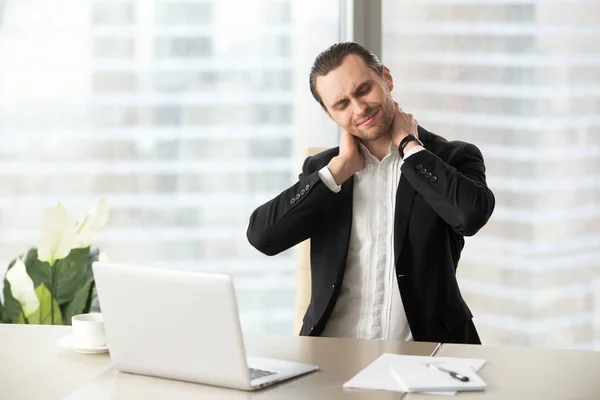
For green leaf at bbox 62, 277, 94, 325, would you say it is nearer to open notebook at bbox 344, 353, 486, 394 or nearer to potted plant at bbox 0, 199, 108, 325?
potted plant at bbox 0, 199, 108, 325

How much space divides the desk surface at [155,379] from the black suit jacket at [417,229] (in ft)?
1.43

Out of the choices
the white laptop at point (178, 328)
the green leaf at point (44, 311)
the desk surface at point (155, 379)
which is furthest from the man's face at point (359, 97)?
the green leaf at point (44, 311)

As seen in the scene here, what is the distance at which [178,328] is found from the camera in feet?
5.45

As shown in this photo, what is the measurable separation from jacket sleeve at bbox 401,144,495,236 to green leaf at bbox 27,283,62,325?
4.10 ft

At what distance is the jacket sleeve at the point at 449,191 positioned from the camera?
7.82 ft

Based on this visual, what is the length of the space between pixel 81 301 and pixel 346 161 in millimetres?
1101

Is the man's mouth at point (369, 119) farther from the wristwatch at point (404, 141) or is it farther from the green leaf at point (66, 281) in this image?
the green leaf at point (66, 281)

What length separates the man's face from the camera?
2.47 meters

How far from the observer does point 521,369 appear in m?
1.76

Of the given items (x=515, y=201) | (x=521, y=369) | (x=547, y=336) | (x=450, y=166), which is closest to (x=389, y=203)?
(x=450, y=166)

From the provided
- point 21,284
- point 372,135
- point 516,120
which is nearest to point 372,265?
point 372,135

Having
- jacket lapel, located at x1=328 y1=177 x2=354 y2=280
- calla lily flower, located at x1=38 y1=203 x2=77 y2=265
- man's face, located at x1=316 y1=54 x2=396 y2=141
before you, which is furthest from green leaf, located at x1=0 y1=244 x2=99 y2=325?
man's face, located at x1=316 y1=54 x2=396 y2=141

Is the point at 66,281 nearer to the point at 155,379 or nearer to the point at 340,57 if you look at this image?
the point at 340,57

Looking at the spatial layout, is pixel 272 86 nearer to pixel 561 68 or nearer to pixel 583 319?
pixel 561 68
